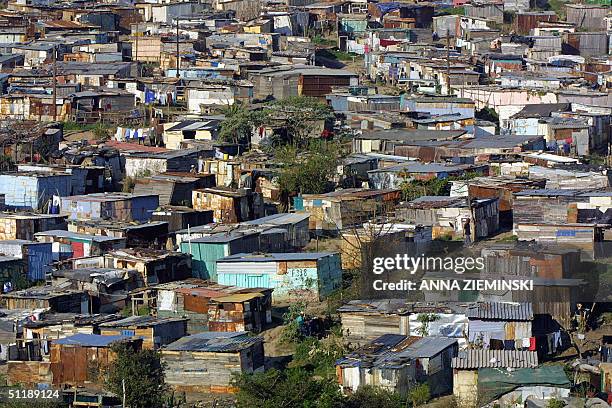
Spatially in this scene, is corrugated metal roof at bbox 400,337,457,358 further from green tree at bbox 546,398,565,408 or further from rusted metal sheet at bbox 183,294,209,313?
rusted metal sheet at bbox 183,294,209,313

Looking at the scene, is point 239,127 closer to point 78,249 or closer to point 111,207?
point 111,207

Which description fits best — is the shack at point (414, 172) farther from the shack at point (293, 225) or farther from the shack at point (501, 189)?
the shack at point (293, 225)

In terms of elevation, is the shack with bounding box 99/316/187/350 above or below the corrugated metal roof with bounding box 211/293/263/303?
below

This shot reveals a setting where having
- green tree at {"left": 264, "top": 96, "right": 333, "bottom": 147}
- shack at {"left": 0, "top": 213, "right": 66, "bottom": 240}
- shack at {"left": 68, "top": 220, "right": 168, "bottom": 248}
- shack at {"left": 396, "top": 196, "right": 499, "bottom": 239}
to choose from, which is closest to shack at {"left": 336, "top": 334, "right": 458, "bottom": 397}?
shack at {"left": 396, "top": 196, "right": 499, "bottom": 239}

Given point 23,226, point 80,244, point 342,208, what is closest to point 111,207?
point 23,226

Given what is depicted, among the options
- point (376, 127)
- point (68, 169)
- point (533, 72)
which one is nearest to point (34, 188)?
point (68, 169)

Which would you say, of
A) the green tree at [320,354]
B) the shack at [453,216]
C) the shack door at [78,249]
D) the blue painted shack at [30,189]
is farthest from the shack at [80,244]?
the green tree at [320,354]
